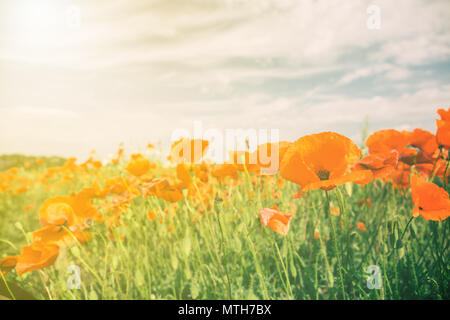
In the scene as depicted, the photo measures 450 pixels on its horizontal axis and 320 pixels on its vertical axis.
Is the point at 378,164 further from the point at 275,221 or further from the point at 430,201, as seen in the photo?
the point at 275,221

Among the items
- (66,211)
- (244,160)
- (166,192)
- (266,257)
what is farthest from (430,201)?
(66,211)

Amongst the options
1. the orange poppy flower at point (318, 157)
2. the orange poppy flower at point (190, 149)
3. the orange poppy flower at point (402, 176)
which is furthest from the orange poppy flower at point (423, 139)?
the orange poppy flower at point (190, 149)

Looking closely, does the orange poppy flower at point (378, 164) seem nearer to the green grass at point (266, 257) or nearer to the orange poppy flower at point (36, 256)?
the green grass at point (266, 257)

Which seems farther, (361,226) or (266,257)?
(361,226)

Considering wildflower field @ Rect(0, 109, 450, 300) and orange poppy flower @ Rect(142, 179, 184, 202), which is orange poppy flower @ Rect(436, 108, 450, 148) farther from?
orange poppy flower @ Rect(142, 179, 184, 202)

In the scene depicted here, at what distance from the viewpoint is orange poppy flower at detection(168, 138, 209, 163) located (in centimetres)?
72

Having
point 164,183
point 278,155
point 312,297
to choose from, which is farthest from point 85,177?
point 278,155

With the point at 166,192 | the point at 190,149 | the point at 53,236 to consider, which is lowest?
the point at 53,236

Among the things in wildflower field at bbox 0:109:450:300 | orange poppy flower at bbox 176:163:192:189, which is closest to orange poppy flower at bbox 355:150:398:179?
wildflower field at bbox 0:109:450:300

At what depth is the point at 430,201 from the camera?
59 centimetres

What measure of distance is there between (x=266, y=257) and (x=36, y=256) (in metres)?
0.61

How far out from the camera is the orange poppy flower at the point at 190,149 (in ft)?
2.36
